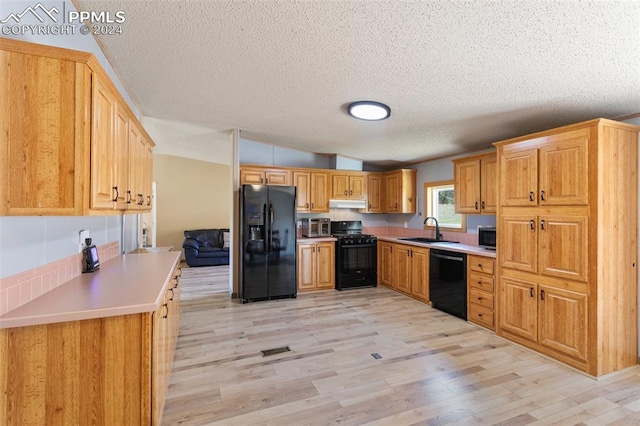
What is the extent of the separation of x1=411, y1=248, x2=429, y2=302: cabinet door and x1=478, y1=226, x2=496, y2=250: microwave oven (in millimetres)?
755

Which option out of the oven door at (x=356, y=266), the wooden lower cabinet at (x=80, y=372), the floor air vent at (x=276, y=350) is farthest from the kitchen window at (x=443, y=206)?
the wooden lower cabinet at (x=80, y=372)

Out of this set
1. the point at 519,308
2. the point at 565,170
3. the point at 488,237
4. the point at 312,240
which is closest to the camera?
the point at 565,170

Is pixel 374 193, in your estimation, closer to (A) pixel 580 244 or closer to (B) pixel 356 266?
(B) pixel 356 266

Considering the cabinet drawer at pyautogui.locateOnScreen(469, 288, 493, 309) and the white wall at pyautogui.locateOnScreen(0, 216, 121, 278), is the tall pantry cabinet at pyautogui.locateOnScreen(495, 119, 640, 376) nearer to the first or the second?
the cabinet drawer at pyautogui.locateOnScreen(469, 288, 493, 309)

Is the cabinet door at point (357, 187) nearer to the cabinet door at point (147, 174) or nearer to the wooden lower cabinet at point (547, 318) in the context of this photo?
the wooden lower cabinet at point (547, 318)

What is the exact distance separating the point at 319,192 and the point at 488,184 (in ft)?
8.86

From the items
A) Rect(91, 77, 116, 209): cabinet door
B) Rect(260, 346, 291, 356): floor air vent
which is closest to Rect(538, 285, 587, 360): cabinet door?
Rect(260, 346, 291, 356): floor air vent

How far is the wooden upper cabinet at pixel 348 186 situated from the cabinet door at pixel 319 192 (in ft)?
0.48

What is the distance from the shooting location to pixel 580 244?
8.47ft

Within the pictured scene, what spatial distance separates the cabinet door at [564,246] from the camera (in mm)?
2566

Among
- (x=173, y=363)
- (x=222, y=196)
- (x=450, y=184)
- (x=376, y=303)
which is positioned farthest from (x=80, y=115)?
(x=222, y=196)

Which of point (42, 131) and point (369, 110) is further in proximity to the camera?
point (369, 110)

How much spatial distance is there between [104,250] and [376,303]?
3475 millimetres

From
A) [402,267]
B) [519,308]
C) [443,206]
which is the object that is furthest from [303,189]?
[519,308]
